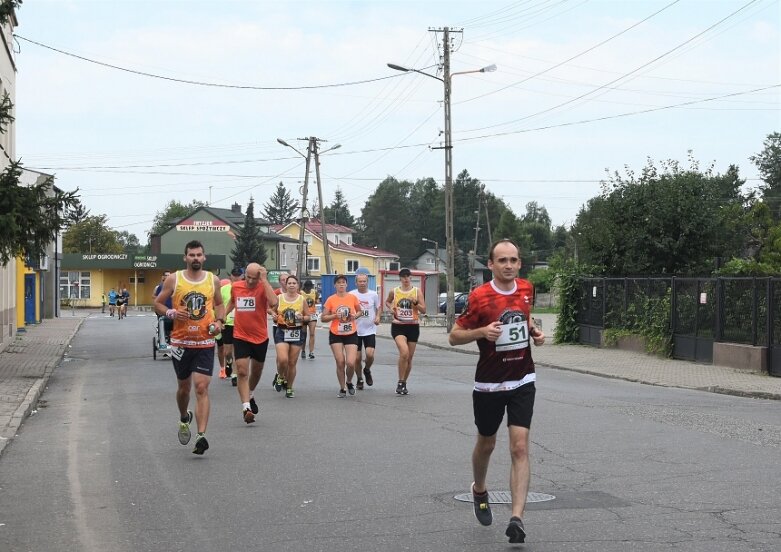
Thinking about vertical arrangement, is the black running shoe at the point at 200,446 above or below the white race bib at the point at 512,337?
below

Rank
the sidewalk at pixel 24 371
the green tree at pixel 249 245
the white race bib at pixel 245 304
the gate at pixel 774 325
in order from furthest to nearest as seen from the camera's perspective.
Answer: the green tree at pixel 249 245 < the gate at pixel 774 325 < the sidewalk at pixel 24 371 < the white race bib at pixel 245 304

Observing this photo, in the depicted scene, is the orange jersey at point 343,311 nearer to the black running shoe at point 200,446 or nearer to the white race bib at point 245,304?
the white race bib at point 245,304

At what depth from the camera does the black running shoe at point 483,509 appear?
21.8 ft

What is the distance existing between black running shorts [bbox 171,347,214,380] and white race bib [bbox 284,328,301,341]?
4633mm

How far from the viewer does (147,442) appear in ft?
35.2

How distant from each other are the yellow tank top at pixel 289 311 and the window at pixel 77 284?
7513 cm

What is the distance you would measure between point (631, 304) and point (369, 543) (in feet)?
75.7

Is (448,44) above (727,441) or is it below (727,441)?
above

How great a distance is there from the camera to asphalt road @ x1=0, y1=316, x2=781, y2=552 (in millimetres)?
6523

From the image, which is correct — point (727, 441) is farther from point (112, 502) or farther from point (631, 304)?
point (631, 304)

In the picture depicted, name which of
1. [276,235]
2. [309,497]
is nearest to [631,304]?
[309,497]

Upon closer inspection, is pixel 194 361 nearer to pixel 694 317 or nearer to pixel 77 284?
pixel 694 317

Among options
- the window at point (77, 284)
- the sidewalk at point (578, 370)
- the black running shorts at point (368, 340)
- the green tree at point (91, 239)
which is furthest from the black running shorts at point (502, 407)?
the green tree at point (91, 239)

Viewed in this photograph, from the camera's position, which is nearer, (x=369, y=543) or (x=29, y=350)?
(x=369, y=543)
